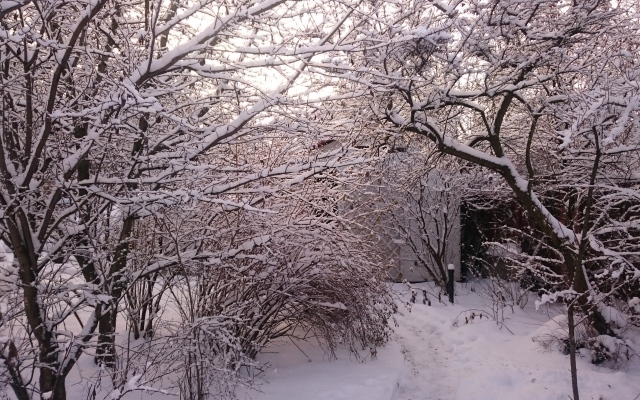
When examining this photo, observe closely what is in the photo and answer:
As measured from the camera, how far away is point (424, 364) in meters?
7.07

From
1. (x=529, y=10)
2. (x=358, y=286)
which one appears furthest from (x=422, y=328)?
(x=529, y=10)

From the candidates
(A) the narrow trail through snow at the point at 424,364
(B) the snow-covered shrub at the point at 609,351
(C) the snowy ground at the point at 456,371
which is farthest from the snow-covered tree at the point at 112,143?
(B) the snow-covered shrub at the point at 609,351

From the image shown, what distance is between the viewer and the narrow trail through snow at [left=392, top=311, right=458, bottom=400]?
6016mm

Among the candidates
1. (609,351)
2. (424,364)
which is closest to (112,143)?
(424,364)

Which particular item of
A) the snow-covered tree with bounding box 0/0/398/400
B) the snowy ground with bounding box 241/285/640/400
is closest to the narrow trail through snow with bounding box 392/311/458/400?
the snowy ground with bounding box 241/285/640/400

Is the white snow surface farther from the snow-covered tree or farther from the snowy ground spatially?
the snow-covered tree

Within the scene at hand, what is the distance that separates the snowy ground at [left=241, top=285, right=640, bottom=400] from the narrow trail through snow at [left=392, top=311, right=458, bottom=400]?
0.01m

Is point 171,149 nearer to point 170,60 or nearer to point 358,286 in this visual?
point 170,60

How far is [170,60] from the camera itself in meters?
4.06

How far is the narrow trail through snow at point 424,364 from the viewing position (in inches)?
237

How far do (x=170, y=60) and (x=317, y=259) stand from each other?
9.75 feet

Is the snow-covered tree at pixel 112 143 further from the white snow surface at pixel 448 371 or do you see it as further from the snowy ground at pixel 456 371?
the snowy ground at pixel 456 371

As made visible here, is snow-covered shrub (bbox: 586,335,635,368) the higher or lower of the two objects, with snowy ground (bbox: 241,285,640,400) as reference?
higher

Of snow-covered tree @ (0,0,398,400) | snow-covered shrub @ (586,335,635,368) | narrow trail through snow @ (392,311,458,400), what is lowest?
narrow trail through snow @ (392,311,458,400)
